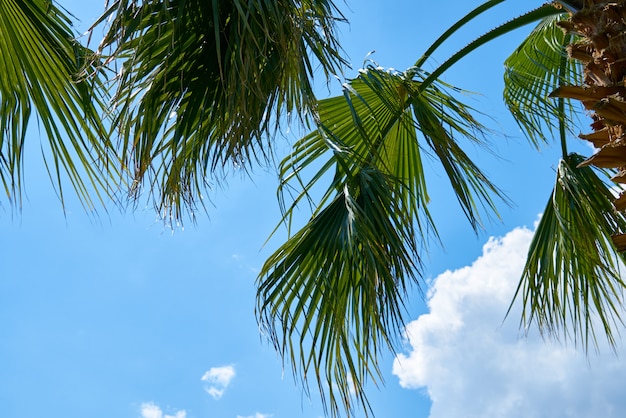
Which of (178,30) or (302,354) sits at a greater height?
(178,30)

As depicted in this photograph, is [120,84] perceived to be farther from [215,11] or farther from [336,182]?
[336,182]

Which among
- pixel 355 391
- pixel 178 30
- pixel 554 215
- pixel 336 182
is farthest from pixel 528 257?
pixel 178 30

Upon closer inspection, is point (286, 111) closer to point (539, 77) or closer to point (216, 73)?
point (216, 73)

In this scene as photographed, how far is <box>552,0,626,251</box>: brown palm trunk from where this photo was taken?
253 cm

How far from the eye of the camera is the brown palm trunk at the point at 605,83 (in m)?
2.53

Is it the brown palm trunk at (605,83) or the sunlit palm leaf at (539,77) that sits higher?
the sunlit palm leaf at (539,77)

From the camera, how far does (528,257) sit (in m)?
3.99

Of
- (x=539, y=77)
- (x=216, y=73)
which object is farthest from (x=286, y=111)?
(x=539, y=77)

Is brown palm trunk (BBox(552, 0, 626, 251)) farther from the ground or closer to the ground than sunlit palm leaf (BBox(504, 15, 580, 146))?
closer to the ground

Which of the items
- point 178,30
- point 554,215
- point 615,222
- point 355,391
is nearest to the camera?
point 178,30

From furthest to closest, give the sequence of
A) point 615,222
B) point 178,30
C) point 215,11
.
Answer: point 615,222 → point 178,30 → point 215,11

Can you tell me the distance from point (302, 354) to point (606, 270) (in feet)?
5.12

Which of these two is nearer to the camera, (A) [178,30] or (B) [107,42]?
(B) [107,42]

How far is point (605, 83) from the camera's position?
2.62 m
